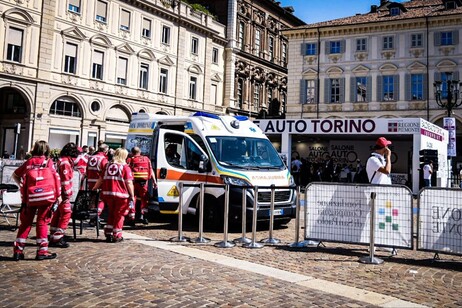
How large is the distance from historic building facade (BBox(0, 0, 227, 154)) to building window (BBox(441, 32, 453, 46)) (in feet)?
71.5

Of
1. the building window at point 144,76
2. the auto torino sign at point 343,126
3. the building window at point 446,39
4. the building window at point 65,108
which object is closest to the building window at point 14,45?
the building window at point 65,108

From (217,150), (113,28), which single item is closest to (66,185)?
(217,150)

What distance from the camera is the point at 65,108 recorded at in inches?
1326

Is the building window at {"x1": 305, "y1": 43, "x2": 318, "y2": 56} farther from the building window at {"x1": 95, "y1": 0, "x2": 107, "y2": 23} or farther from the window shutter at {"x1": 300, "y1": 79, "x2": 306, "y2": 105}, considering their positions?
the building window at {"x1": 95, "y1": 0, "x2": 107, "y2": 23}

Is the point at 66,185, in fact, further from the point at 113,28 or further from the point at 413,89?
the point at 413,89

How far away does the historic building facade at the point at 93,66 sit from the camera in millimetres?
31062

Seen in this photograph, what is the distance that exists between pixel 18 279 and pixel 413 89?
120ft

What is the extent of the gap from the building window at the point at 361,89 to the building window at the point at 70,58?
2308 centimetres

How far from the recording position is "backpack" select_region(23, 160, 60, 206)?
6.81m

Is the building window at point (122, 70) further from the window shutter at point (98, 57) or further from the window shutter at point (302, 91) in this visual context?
the window shutter at point (302, 91)

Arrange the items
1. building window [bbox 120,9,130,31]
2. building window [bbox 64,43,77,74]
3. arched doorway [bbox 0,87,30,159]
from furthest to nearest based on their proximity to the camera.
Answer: building window [bbox 120,9,130,31] < building window [bbox 64,43,77,74] < arched doorway [bbox 0,87,30,159]

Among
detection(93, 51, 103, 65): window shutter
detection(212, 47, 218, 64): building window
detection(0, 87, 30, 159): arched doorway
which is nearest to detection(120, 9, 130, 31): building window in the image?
detection(93, 51, 103, 65): window shutter

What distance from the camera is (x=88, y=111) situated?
3478 cm

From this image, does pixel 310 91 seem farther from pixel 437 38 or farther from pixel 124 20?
pixel 124 20
